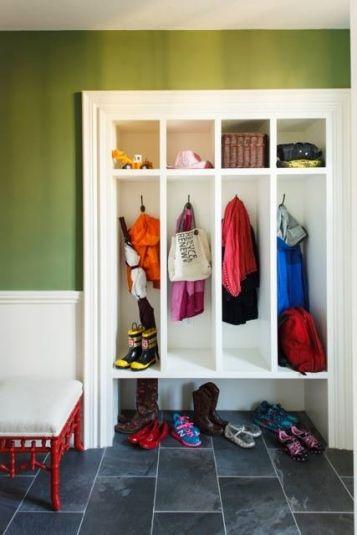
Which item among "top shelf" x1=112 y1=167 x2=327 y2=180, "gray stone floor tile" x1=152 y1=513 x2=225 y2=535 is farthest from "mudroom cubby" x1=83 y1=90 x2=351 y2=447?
"gray stone floor tile" x1=152 y1=513 x2=225 y2=535

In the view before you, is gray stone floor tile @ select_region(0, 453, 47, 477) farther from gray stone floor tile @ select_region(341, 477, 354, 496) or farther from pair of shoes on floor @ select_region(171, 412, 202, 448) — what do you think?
gray stone floor tile @ select_region(341, 477, 354, 496)

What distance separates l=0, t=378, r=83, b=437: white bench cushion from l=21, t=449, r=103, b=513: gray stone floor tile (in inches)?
13.5

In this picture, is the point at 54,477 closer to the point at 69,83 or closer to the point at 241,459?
the point at 241,459

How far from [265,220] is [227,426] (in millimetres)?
1316

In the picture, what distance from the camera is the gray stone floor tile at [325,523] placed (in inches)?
54.1

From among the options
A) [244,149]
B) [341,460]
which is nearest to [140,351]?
[341,460]

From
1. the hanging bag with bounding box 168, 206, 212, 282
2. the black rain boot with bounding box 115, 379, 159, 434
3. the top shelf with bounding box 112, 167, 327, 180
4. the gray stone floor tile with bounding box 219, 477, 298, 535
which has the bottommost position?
the gray stone floor tile with bounding box 219, 477, 298, 535

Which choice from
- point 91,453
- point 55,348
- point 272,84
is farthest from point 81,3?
point 91,453

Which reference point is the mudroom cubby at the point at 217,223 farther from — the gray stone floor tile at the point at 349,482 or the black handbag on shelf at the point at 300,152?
the gray stone floor tile at the point at 349,482

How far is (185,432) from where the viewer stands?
203cm

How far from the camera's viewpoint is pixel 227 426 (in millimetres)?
2078

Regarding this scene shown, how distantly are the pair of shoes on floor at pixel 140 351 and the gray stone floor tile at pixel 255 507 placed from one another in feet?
2.43

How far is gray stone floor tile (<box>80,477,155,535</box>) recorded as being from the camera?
139 cm

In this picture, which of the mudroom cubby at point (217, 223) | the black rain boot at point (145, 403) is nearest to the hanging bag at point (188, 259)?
the mudroom cubby at point (217, 223)
